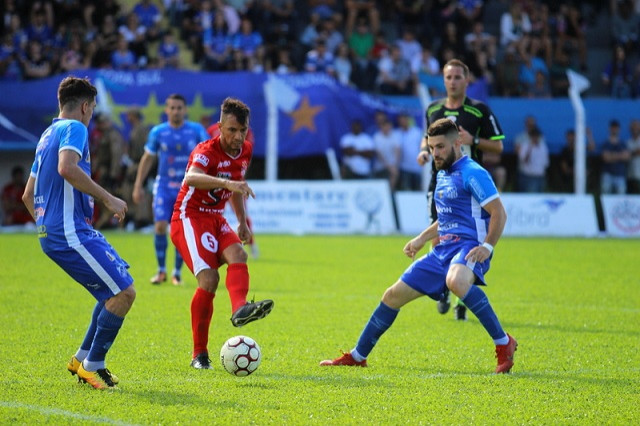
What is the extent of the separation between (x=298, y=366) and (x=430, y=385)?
114 centimetres

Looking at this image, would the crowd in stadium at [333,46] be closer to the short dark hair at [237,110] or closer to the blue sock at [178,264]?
the blue sock at [178,264]

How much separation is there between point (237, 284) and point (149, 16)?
19.1 metres

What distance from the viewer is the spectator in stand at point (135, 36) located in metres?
23.9

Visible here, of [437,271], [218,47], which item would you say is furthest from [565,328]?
[218,47]

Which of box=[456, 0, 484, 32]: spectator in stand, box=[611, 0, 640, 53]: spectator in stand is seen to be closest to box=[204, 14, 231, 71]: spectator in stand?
box=[456, 0, 484, 32]: spectator in stand

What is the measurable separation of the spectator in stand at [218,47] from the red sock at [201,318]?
16.6 m

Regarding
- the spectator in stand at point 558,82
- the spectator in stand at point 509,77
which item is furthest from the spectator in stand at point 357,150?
the spectator in stand at point 558,82

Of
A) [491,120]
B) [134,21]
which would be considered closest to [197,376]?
[491,120]

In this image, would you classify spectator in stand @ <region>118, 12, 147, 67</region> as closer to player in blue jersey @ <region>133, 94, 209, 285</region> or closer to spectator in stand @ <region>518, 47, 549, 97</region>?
spectator in stand @ <region>518, 47, 549, 97</region>

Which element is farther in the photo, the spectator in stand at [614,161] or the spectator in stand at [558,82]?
the spectator in stand at [558,82]

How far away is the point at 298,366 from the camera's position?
746 cm

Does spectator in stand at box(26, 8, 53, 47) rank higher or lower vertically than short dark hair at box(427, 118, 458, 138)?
higher

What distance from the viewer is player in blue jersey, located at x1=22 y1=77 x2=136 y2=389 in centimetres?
626

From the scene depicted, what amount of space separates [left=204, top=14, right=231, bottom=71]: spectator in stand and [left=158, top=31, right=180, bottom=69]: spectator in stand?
71 centimetres
